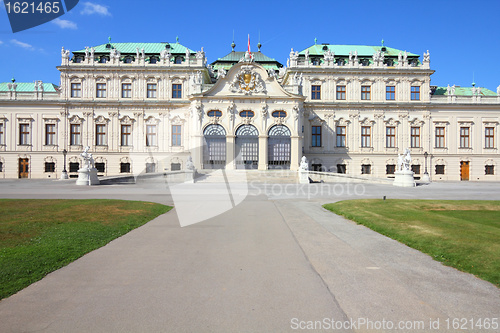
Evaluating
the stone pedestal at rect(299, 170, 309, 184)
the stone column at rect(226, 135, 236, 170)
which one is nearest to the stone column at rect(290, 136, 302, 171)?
the stone column at rect(226, 135, 236, 170)

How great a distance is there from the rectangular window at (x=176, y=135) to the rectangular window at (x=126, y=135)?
6.89m

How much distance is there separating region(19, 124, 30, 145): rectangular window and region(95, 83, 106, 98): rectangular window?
39.4 feet

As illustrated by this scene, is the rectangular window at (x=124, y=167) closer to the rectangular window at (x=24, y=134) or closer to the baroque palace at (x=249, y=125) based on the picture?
the baroque palace at (x=249, y=125)

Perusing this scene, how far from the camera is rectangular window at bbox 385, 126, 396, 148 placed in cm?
5441

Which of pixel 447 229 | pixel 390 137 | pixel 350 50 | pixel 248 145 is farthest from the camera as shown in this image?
pixel 350 50

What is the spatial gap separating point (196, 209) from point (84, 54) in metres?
47.5

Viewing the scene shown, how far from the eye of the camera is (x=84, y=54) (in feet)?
173

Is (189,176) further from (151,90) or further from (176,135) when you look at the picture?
(151,90)

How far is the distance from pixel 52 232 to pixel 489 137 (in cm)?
6366

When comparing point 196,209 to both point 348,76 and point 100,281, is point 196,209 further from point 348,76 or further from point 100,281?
point 348,76

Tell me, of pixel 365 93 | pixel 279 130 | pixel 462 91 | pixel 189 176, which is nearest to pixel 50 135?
pixel 189 176

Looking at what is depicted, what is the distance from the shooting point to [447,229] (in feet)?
35.7

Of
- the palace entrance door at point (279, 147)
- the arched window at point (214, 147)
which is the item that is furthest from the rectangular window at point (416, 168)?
the arched window at point (214, 147)

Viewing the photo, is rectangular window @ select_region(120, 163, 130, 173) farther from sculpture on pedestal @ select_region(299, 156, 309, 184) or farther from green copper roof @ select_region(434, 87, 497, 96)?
green copper roof @ select_region(434, 87, 497, 96)
